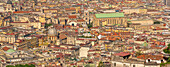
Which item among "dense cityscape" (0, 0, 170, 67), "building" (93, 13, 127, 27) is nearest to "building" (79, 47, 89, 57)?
"dense cityscape" (0, 0, 170, 67)

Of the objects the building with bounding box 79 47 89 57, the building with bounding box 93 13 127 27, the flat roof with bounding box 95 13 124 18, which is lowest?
the building with bounding box 93 13 127 27

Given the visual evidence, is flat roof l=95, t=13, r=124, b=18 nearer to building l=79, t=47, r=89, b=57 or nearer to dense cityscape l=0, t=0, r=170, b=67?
dense cityscape l=0, t=0, r=170, b=67

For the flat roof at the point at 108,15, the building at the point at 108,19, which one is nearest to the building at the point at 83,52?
the building at the point at 108,19

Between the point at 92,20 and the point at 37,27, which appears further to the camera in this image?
the point at 92,20

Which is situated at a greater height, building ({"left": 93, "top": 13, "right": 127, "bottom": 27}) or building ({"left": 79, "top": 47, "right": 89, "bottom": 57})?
building ({"left": 79, "top": 47, "right": 89, "bottom": 57})

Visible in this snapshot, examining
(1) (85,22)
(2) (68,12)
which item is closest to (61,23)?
(1) (85,22)

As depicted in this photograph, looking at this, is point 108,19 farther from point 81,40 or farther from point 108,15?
point 81,40

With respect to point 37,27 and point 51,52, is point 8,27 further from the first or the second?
point 51,52

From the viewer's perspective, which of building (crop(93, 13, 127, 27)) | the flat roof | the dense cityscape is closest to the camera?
the dense cityscape
